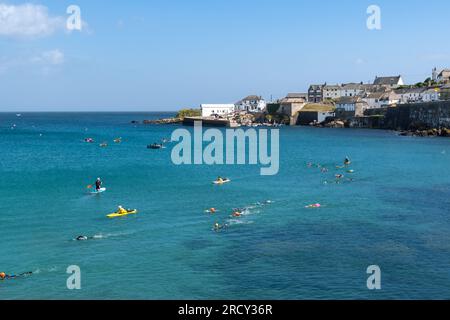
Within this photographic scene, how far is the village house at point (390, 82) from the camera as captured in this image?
18625 cm

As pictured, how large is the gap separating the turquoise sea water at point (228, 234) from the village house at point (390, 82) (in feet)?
420

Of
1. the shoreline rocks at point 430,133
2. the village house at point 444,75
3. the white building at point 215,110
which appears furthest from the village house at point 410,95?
the white building at point 215,110

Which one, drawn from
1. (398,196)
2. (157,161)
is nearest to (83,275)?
(398,196)

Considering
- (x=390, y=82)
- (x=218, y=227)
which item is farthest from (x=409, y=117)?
(x=218, y=227)

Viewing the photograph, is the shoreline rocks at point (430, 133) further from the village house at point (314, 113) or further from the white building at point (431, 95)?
the village house at point (314, 113)

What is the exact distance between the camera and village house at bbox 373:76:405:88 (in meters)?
186

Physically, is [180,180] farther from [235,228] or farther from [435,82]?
[435,82]

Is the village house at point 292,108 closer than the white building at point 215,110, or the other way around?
the village house at point 292,108

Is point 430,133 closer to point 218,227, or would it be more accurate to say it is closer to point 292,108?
point 292,108

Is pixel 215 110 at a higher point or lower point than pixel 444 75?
lower

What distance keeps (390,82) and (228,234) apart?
168m

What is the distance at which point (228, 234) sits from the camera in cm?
3344
